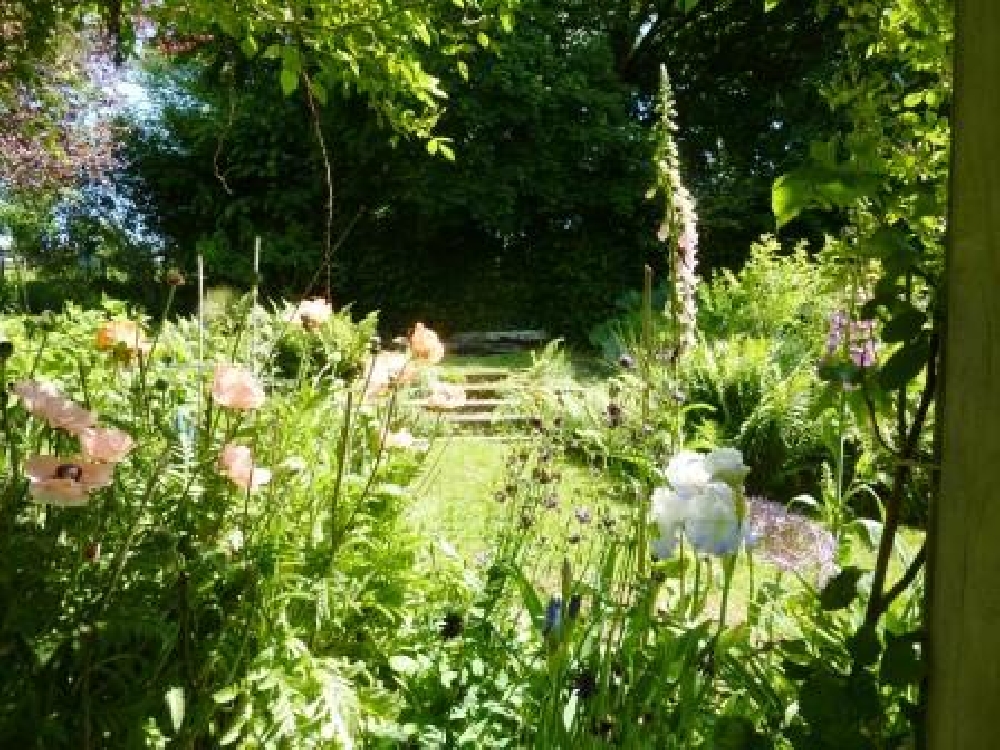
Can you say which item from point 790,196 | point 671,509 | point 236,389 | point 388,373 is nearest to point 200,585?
point 236,389

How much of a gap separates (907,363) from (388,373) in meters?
1.42

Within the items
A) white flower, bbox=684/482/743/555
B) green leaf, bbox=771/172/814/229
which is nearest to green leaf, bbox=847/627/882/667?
white flower, bbox=684/482/743/555

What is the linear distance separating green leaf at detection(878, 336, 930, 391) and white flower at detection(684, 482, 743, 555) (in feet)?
1.23

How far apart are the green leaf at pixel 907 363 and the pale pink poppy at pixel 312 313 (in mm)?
1506

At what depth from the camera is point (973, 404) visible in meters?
0.91

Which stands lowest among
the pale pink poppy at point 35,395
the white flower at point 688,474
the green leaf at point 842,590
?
the green leaf at point 842,590

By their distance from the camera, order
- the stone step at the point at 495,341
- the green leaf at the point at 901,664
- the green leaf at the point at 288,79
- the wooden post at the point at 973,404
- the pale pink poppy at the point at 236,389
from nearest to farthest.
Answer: the wooden post at the point at 973,404
the green leaf at the point at 901,664
the pale pink poppy at the point at 236,389
the green leaf at the point at 288,79
the stone step at the point at 495,341

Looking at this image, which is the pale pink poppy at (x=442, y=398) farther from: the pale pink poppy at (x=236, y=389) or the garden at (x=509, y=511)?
the pale pink poppy at (x=236, y=389)

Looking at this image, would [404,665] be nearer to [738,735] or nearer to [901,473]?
[738,735]

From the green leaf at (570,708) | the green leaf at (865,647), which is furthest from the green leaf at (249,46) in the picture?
the green leaf at (865,647)

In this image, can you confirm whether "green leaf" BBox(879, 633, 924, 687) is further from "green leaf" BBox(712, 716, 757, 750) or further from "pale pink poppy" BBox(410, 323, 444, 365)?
"pale pink poppy" BBox(410, 323, 444, 365)

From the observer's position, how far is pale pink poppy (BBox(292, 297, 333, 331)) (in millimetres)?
2359

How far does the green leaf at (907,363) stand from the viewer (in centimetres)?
110

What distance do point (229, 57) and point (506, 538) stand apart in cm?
205
